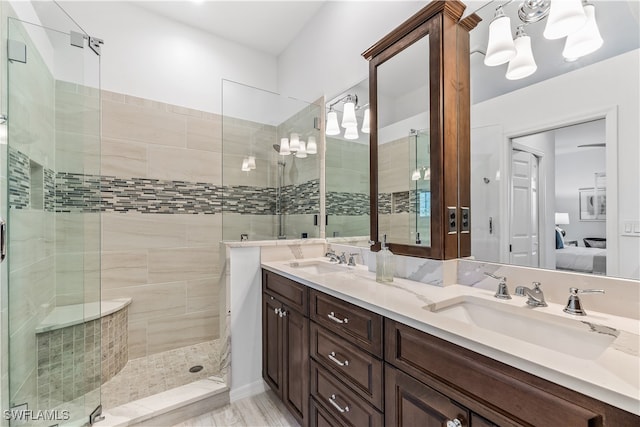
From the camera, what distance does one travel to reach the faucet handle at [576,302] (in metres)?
0.91

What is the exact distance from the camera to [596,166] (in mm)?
1005

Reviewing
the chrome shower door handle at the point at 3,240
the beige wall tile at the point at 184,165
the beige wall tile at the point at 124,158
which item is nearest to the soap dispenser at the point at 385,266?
the chrome shower door handle at the point at 3,240

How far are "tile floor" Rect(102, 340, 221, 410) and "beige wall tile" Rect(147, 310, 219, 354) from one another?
0.20 ft

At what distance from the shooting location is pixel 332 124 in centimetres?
224

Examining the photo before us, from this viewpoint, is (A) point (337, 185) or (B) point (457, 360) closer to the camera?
A: (B) point (457, 360)

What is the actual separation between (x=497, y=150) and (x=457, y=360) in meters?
1.00

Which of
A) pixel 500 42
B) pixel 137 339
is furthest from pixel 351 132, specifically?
pixel 137 339

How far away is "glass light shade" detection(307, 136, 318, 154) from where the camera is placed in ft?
7.75

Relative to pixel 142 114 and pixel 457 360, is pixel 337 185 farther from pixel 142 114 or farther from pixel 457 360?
pixel 142 114

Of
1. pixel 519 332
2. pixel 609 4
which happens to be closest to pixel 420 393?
pixel 519 332

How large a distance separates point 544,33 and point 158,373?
10.0 ft

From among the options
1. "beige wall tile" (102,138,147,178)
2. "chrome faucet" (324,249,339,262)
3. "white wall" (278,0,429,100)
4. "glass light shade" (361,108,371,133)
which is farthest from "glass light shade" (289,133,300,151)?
"beige wall tile" (102,138,147,178)

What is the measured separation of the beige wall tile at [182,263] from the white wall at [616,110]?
2.65 meters

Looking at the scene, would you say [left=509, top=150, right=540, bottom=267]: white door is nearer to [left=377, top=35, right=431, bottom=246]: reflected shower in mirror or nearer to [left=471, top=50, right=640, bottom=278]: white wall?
[left=471, top=50, right=640, bottom=278]: white wall
